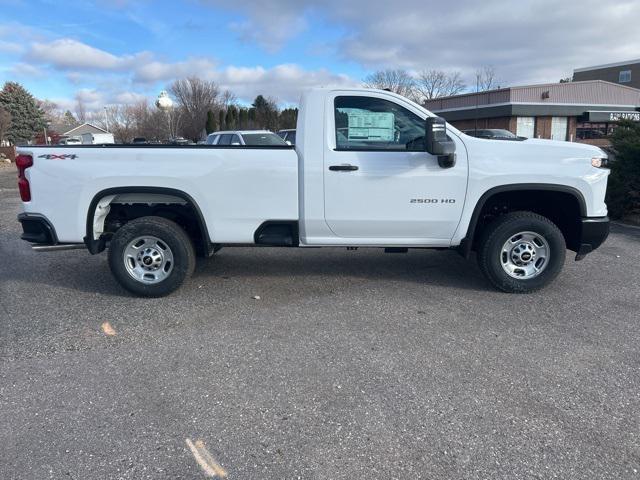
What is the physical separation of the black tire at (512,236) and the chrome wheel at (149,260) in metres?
3.35

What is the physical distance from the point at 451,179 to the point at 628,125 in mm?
6836

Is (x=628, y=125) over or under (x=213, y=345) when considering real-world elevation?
over

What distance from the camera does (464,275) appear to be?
591 centimetres

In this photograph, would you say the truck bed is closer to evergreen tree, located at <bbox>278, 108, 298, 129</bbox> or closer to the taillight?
the taillight

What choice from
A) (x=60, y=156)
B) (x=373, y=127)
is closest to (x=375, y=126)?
(x=373, y=127)

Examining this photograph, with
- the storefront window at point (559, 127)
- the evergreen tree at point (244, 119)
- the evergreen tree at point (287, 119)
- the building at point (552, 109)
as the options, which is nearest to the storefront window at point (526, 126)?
the building at point (552, 109)

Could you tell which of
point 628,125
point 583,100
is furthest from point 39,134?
point 628,125

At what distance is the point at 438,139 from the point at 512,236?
54.3 inches

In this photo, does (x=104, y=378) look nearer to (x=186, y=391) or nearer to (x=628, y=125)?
(x=186, y=391)

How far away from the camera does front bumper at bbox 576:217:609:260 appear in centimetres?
497

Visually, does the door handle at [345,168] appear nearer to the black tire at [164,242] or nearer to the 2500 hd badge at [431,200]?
the 2500 hd badge at [431,200]

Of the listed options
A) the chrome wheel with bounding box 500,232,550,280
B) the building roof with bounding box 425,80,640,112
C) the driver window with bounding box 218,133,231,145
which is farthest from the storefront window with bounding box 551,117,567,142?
the chrome wheel with bounding box 500,232,550,280

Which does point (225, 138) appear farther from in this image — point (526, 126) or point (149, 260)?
point (526, 126)

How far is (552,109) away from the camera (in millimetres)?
38938
